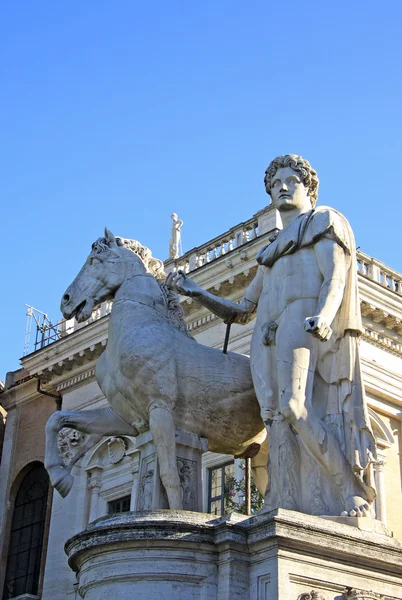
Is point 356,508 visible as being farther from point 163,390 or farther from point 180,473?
point 163,390

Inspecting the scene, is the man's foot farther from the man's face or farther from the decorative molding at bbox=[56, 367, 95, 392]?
the decorative molding at bbox=[56, 367, 95, 392]

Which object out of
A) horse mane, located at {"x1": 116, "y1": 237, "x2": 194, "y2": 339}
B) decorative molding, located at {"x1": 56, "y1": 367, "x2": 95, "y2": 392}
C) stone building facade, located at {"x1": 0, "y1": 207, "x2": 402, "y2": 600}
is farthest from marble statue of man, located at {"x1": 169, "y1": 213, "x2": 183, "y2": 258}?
horse mane, located at {"x1": 116, "y1": 237, "x2": 194, "y2": 339}

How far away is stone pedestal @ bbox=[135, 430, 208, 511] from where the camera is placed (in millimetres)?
9531

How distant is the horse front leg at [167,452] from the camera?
9398mm

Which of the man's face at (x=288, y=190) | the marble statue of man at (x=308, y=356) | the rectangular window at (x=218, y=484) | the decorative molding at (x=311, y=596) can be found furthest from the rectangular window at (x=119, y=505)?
the decorative molding at (x=311, y=596)

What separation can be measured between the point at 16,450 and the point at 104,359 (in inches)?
907

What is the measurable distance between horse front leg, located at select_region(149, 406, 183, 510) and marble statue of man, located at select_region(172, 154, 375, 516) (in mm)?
736

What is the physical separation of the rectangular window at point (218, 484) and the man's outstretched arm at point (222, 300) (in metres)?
12.6

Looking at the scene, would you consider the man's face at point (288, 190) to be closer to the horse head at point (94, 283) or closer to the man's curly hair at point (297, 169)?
the man's curly hair at point (297, 169)

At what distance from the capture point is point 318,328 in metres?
9.08

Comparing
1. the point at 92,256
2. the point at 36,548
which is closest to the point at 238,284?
the point at 36,548

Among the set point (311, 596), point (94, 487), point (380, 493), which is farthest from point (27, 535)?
point (311, 596)

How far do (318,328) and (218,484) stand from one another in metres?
16.0

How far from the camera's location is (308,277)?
973 centimetres
